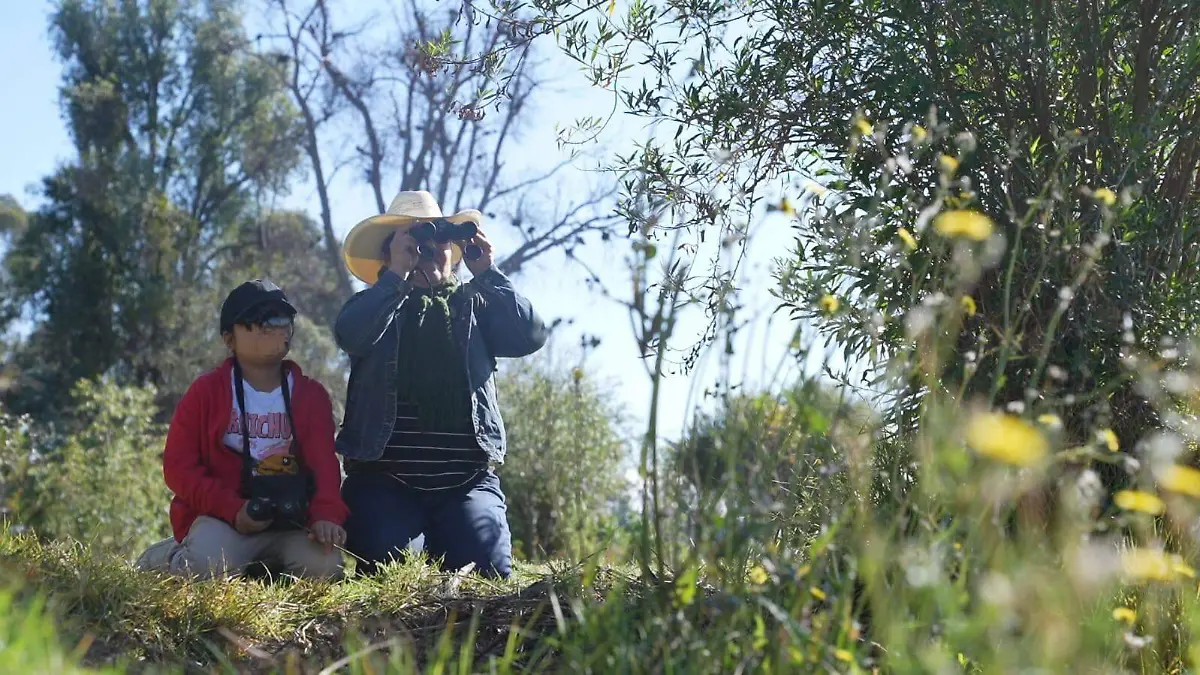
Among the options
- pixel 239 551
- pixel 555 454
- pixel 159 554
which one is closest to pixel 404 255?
pixel 239 551

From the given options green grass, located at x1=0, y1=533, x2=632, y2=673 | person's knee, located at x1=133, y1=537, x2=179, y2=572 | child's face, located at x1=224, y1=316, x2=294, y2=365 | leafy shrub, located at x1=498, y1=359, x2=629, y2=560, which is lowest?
green grass, located at x1=0, y1=533, x2=632, y2=673

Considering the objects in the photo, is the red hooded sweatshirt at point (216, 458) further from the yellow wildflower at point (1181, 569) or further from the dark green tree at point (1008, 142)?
the yellow wildflower at point (1181, 569)

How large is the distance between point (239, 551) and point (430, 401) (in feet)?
3.17

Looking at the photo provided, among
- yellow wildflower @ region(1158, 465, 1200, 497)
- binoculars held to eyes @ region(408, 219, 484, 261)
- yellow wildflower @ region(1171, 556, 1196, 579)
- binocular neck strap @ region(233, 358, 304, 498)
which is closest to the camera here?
yellow wildflower @ region(1158, 465, 1200, 497)

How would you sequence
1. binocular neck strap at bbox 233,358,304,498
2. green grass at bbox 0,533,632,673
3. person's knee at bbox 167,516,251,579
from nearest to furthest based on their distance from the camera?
green grass at bbox 0,533,632,673
person's knee at bbox 167,516,251,579
binocular neck strap at bbox 233,358,304,498

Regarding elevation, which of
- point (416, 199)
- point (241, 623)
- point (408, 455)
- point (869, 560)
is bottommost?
point (241, 623)

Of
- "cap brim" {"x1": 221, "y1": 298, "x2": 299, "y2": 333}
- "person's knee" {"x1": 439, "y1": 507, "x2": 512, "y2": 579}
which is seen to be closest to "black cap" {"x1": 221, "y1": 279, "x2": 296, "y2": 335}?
"cap brim" {"x1": 221, "y1": 298, "x2": 299, "y2": 333}

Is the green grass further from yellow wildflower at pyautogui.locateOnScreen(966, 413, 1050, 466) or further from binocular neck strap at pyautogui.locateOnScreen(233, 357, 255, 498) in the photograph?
yellow wildflower at pyautogui.locateOnScreen(966, 413, 1050, 466)

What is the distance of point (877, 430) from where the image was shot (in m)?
3.40

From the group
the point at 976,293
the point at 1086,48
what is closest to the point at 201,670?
the point at 976,293

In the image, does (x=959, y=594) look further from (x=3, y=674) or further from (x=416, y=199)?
(x=416, y=199)

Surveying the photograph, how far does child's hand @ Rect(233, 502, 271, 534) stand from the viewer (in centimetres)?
459

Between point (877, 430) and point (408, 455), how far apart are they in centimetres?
232

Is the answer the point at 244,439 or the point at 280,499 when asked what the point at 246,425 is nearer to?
the point at 244,439
